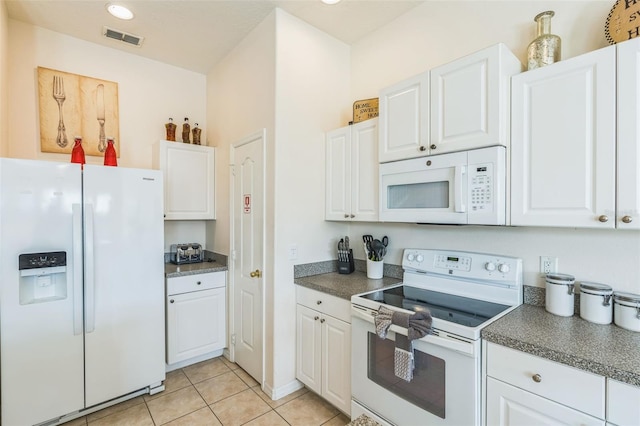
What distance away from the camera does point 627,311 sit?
1383mm

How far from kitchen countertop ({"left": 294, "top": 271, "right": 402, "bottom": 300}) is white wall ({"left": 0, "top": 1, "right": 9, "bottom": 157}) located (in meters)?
2.56

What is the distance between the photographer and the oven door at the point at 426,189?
A: 1751 mm

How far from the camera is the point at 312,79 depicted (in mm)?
2625

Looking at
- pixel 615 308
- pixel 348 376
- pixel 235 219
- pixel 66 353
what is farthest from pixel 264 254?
pixel 615 308

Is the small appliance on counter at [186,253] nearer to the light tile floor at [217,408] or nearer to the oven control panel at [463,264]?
the light tile floor at [217,408]

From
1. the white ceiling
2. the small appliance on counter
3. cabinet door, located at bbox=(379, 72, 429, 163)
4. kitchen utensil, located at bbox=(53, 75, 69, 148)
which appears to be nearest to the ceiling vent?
the white ceiling

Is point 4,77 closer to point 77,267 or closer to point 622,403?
point 77,267

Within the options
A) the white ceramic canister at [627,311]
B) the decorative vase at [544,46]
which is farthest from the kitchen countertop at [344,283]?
the decorative vase at [544,46]

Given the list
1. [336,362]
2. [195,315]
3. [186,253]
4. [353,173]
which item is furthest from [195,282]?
[353,173]

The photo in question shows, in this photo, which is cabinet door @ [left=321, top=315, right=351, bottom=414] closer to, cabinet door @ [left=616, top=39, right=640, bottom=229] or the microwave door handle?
the microwave door handle

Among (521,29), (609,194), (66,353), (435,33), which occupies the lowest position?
(66,353)

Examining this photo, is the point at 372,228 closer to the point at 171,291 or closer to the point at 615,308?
the point at 615,308

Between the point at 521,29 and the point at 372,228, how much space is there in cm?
172

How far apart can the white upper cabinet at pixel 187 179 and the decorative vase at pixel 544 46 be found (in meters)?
2.91
